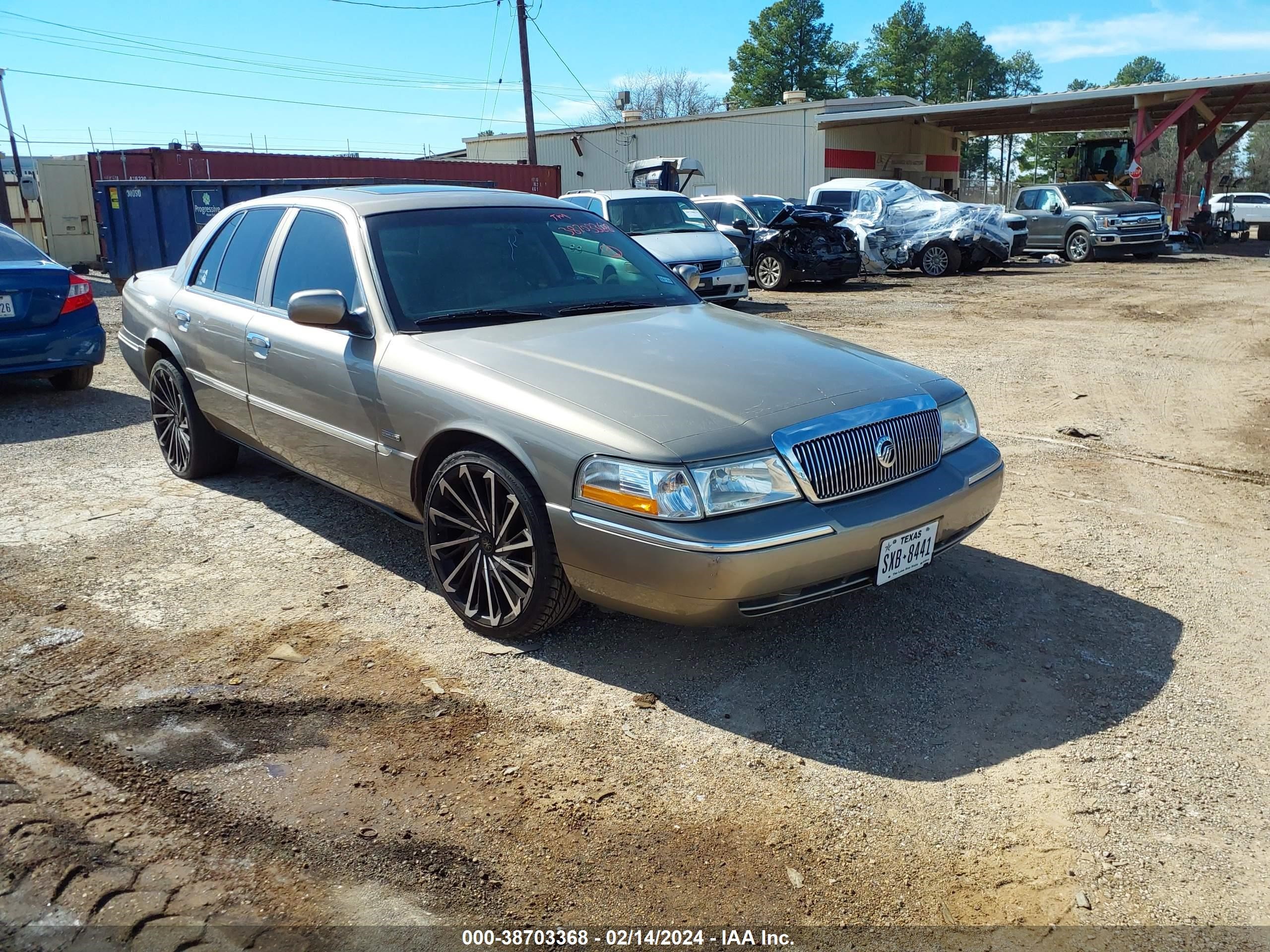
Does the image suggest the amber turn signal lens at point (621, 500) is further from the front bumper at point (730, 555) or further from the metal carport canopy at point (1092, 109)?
the metal carport canopy at point (1092, 109)

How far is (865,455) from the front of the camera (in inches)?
137

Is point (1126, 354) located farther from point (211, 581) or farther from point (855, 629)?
point (211, 581)

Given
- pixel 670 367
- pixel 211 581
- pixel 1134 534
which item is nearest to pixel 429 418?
pixel 670 367

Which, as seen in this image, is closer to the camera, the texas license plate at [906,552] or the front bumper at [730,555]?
the front bumper at [730,555]

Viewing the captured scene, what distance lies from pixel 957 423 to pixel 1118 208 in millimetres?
22499

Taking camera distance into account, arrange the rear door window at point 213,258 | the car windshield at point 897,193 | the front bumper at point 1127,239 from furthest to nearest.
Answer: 1. the front bumper at point 1127,239
2. the car windshield at point 897,193
3. the rear door window at point 213,258

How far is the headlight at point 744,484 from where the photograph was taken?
321 centimetres

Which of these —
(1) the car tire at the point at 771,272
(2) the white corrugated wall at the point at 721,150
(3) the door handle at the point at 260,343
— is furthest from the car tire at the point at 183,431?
(2) the white corrugated wall at the point at 721,150

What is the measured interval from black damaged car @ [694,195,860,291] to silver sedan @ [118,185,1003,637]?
12.8 meters

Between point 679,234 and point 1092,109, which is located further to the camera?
point 1092,109

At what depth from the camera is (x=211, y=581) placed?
Answer: 456 centimetres

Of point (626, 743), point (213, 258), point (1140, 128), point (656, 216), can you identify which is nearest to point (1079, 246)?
point (1140, 128)

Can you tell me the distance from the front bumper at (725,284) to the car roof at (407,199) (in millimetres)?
8372

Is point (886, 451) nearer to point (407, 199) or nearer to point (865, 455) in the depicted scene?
point (865, 455)
